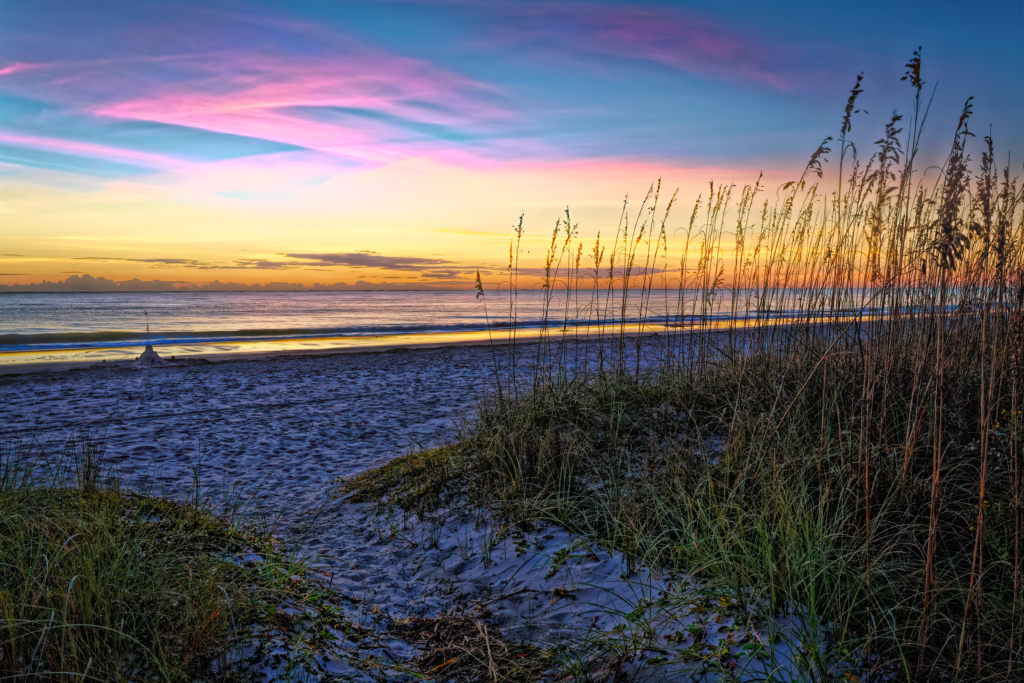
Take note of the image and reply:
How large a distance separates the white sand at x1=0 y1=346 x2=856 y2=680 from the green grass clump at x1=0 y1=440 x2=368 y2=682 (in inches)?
8.7

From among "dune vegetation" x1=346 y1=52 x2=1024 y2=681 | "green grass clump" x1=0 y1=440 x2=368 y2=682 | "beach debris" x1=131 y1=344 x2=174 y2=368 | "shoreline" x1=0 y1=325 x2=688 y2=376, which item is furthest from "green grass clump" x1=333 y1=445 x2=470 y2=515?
"beach debris" x1=131 y1=344 x2=174 y2=368

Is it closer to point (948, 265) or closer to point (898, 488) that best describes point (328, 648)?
point (898, 488)

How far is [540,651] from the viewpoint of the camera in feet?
8.44

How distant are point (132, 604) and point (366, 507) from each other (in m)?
2.34

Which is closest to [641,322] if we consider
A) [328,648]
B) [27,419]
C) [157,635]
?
[328,648]

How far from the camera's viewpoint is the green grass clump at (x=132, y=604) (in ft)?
6.75

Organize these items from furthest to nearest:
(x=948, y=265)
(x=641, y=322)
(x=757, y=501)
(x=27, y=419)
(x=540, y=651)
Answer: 1. (x=27, y=419)
2. (x=641, y=322)
3. (x=757, y=501)
4. (x=540, y=651)
5. (x=948, y=265)

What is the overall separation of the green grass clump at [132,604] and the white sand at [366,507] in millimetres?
220

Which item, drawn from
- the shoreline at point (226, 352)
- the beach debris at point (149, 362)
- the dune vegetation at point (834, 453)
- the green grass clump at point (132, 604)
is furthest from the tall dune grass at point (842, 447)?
the beach debris at point (149, 362)

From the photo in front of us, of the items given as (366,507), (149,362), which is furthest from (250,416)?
(149,362)

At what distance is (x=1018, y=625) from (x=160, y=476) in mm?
6043

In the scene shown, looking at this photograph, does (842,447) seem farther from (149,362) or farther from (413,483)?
(149,362)

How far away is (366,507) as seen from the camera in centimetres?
466

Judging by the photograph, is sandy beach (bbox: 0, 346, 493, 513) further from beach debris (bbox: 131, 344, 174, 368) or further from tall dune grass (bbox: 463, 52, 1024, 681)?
tall dune grass (bbox: 463, 52, 1024, 681)
